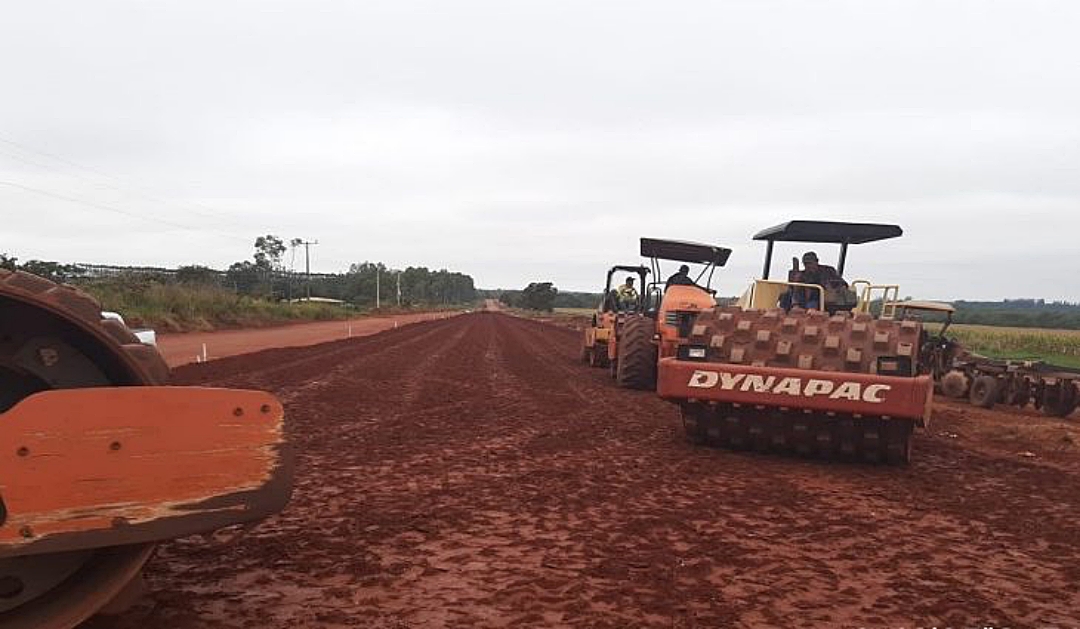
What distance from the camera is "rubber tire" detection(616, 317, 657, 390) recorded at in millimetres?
12461

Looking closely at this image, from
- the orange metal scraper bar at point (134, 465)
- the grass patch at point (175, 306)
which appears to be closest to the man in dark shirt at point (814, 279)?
the orange metal scraper bar at point (134, 465)

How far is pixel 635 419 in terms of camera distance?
31.3 feet

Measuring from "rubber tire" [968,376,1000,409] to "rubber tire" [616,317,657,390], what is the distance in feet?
21.5

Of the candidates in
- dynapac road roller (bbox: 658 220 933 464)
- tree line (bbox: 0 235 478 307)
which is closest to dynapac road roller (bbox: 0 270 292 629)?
dynapac road roller (bbox: 658 220 933 464)

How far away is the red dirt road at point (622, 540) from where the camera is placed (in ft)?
11.6

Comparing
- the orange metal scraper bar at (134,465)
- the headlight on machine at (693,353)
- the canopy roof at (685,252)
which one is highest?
the canopy roof at (685,252)

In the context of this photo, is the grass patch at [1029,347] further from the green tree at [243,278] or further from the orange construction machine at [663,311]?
the green tree at [243,278]

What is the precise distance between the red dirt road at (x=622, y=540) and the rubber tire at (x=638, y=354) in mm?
3790

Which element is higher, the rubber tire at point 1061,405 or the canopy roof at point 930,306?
the canopy roof at point 930,306

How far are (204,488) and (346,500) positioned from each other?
109 inches

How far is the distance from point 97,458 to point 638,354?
1047cm

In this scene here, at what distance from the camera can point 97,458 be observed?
255 centimetres

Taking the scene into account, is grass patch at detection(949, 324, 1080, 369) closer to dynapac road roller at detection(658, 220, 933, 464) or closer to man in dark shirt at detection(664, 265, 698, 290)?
man in dark shirt at detection(664, 265, 698, 290)

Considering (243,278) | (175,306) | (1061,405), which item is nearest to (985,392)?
(1061,405)
